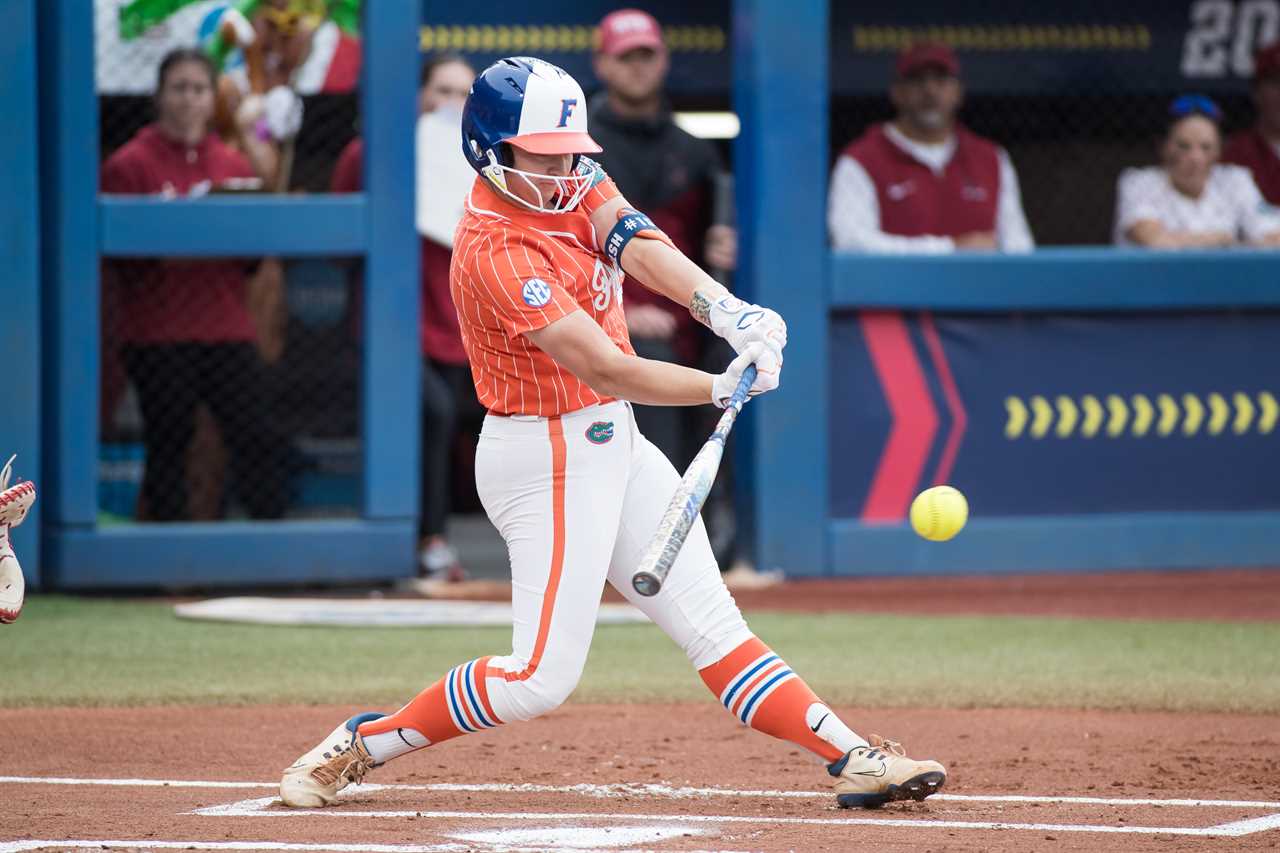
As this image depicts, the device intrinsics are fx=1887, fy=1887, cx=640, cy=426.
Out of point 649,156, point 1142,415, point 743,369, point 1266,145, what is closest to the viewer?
point 743,369

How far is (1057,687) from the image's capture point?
6.03m

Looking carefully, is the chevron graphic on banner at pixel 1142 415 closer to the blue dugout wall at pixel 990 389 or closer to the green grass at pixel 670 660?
the blue dugout wall at pixel 990 389

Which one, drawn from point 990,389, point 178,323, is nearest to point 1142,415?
point 990,389

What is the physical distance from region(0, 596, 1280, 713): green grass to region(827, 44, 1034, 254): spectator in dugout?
78.0 inches

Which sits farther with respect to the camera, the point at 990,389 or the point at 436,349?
the point at 990,389

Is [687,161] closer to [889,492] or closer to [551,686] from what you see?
[889,492]

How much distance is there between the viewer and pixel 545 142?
4.02 m

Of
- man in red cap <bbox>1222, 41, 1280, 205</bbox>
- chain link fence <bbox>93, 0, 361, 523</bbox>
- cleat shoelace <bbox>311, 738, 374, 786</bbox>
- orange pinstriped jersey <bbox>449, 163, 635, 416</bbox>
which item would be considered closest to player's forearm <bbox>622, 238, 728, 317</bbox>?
orange pinstriped jersey <bbox>449, 163, 635, 416</bbox>

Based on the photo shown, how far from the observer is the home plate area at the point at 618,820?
12.6 feet

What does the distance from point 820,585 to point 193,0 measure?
373cm

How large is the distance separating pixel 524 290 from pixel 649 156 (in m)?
4.36

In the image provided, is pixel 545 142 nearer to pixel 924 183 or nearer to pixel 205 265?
pixel 205 265

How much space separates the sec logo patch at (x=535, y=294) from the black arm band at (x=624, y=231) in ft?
0.96

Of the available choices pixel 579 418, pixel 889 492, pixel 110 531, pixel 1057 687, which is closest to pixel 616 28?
pixel 889 492
